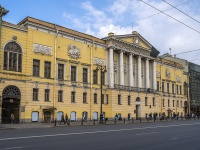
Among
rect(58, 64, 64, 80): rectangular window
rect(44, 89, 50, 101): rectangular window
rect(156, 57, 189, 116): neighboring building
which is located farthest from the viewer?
rect(156, 57, 189, 116): neighboring building

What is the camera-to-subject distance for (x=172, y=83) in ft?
232

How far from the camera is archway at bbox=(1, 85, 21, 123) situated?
35.1 meters

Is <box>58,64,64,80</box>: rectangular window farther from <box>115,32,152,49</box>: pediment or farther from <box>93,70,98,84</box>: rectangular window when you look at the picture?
<box>115,32,152,49</box>: pediment

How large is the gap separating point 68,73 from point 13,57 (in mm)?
9580

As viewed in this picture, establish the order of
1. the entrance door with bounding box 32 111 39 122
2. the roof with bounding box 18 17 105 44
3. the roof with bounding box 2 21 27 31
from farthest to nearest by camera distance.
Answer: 1. the roof with bounding box 18 17 105 44
2. the entrance door with bounding box 32 111 39 122
3. the roof with bounding box 2 21 27 31

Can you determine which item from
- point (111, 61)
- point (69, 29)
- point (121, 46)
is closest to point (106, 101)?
point (111, 61)

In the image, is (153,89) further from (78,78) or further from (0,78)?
(0,78)

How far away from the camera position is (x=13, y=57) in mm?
36500

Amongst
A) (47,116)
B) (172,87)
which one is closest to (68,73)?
(47,116)

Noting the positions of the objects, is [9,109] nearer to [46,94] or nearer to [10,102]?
[10,102]

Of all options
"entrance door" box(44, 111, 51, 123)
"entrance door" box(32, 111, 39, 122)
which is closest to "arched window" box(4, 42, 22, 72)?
"entrance door" box(32, 111, 39, 122)

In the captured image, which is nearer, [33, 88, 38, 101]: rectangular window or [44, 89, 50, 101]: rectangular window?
[33, 88, 38, 101]: rectangular window

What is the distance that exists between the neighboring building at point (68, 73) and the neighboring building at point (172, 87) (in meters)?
6.58

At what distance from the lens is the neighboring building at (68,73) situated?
36344mm
